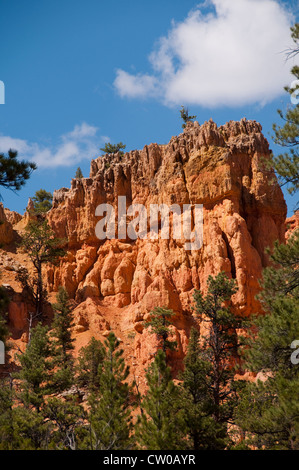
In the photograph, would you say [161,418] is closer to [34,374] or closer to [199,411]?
[199,411]

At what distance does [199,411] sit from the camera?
22297 millimetres

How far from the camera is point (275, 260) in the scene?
20234mm

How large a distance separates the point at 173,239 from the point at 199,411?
21909 mm

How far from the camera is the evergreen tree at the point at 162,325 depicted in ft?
113

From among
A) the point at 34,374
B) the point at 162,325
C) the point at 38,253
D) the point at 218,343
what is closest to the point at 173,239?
the point at 162,325

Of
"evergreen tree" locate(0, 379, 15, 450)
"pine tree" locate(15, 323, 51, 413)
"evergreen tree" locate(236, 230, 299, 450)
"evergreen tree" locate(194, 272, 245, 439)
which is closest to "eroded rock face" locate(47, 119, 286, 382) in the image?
"evergreen tree" locate(194, 272, 245, 439)

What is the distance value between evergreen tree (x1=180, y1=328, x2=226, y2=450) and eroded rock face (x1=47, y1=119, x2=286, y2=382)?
11.8 metres

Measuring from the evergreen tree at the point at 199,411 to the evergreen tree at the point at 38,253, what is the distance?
75.9 ft

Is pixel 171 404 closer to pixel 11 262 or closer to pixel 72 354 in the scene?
pixel 72 354

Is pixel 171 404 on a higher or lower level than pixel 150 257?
lower
